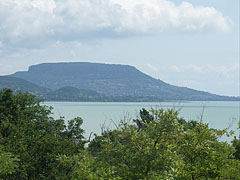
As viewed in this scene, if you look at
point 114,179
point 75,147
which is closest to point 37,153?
point 75,147

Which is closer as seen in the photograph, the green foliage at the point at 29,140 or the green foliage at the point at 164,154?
the green foliage at the point at 164,154

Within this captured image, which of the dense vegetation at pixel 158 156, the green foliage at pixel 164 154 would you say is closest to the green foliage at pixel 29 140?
the dense vegetation at pixel 158 156

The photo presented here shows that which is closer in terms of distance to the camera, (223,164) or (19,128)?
(223,164)

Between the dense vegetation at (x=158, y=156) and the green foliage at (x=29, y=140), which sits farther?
the green foliage at (x=29, y=140)

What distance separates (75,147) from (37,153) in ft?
8.28

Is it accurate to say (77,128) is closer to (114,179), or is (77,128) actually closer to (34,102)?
(34,102)

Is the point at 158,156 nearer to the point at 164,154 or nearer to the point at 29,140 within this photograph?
the point at 164,154

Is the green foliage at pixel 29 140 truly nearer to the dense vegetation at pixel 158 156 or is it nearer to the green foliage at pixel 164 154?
the dense vegetation at pixel 158 156

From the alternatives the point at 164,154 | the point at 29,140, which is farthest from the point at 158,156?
the point at 29,140

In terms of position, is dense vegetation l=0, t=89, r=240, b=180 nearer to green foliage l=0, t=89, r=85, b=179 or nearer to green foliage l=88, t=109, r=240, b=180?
green foliage l=88, t=109, r=240, b=180

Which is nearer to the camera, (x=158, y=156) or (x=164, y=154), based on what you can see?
(x=158, y=156)

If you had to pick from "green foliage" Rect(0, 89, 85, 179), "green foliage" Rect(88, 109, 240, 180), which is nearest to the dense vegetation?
"green foliage" Rect(88, 109, 240, 180)

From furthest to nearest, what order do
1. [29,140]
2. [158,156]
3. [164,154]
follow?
[29,140], [164,154], [158,156]

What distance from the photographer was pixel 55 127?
30219 mm
